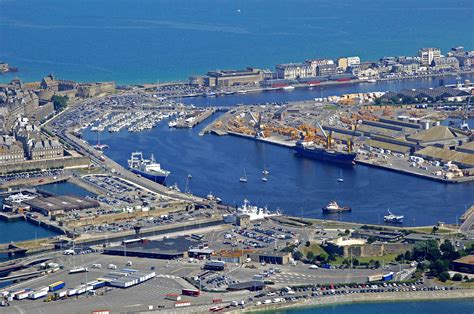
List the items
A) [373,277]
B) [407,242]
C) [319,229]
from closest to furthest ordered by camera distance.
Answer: [373,277] < [407,242] < [319,229]

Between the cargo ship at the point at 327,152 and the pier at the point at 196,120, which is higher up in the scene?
the pier at the point at 196,120

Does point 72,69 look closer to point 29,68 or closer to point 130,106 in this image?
point 29,68

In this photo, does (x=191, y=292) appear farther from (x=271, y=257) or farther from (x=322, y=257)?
(x=322, y=257)

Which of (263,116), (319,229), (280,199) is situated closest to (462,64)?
(263,116)

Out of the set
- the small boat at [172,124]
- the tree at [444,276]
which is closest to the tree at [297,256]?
the tree at [444,276]

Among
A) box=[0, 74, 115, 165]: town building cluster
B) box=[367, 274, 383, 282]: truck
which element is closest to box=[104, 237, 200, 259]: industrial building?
box=[367, 274, 383, 282]: truck

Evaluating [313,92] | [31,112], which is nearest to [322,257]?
[31,112]

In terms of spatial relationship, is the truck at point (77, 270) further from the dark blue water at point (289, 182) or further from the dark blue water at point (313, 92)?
A: the dark blue water at point (313, 92)
